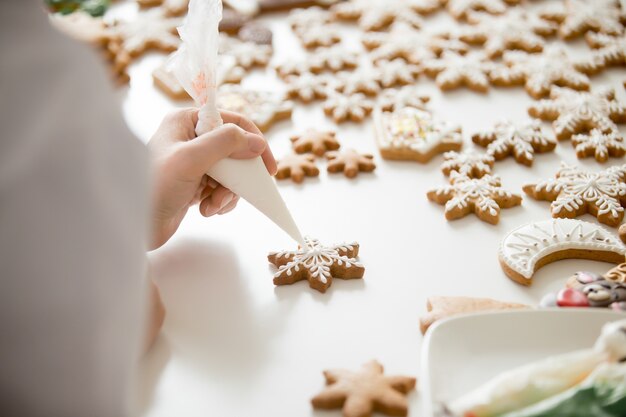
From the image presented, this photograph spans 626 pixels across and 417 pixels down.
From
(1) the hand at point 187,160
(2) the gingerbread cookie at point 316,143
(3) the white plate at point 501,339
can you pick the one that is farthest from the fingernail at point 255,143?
(3) the white plate at point 501,339

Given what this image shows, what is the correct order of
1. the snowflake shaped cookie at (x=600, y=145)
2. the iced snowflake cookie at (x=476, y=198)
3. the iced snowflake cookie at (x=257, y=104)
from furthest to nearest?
the iced snowflake cookie at (x=257, y=104) < the snowflake shaped cookie at (x=600, y=145) < the iced snowflake cookie at (x=476, y=198)

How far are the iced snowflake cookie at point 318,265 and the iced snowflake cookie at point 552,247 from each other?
9.7 inches

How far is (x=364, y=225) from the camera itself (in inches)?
48.2

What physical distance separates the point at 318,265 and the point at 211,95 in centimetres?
32

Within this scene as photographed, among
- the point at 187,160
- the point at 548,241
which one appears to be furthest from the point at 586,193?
the point at 187,160

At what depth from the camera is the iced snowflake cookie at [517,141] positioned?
134cm

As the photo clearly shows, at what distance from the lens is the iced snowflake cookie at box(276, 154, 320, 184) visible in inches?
52.2

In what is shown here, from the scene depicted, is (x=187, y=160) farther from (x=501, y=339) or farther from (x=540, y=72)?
(x=540, y=72)

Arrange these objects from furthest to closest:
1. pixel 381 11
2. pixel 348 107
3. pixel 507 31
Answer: pixel 381 11, pixel 507 31, pixel 348 107

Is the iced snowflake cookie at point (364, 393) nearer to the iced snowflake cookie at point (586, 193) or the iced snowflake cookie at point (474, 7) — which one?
the iced snowflake cookie at point (586, 193)

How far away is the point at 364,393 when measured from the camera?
35.2 inches

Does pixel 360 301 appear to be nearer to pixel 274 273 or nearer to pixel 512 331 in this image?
pixel 274 273

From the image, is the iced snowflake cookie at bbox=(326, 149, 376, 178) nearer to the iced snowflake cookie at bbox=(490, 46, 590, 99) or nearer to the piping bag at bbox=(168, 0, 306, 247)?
the piping bag at bbox=(168, 0, 306, 247)

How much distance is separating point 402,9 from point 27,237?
146 centimetres
